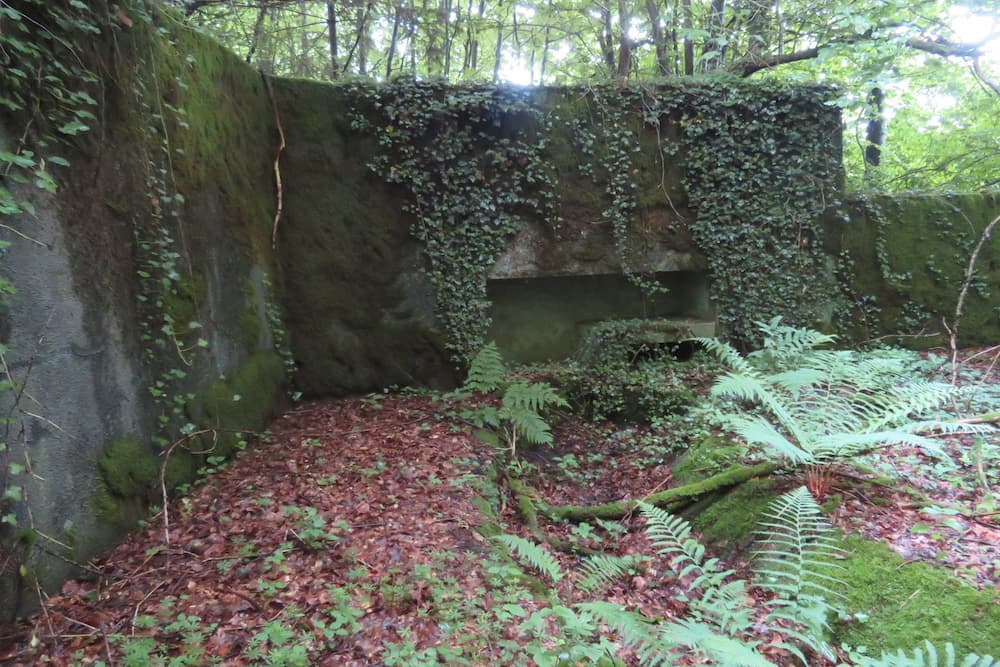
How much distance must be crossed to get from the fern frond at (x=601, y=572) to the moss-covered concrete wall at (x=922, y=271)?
5.63 m

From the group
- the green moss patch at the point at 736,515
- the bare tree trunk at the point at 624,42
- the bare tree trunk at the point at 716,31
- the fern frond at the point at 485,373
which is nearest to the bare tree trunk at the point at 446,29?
the bare tree trunk at the point at 624,42

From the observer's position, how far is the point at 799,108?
6.60 meters

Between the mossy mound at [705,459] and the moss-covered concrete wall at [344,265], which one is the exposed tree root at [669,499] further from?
the moss-covered concrete wall at [344,265]

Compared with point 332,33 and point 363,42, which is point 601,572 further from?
point 363,42

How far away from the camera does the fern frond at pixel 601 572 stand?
2761 millimetres

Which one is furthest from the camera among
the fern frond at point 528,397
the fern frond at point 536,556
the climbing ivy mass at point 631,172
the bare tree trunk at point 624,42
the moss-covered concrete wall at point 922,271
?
the bare tree trunk at point 624,42

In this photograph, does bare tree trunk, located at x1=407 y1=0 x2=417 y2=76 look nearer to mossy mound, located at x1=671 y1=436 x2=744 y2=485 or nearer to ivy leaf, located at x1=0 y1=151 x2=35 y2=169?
ivy leaf, located at x1=0 y1=151 x2=35 y2=169

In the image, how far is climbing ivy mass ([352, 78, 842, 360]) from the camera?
5.92m

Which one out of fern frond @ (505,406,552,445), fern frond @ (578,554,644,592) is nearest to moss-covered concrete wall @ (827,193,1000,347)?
fern frond @ (505,406,552,445)

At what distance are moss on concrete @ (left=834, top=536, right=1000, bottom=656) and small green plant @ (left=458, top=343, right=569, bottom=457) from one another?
2.57m

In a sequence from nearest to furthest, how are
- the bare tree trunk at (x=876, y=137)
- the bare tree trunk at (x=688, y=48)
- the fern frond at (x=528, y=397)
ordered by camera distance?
the fern frond at (x=528, y=397) → the bare tree trunk at (x=688, y=48) → the bare tree trunk at (x=876, y=137)

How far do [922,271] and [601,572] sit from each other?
6.93 meters

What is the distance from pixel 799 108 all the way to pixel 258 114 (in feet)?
21.1

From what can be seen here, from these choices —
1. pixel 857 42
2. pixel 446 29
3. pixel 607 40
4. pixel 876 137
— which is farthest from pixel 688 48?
pixel 876 137
